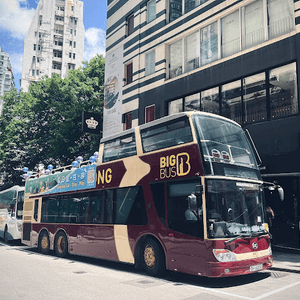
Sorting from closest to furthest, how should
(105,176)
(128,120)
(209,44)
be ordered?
(105,176) → (209,44) → (128,120)

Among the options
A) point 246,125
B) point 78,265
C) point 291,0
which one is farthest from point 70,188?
point 291,0

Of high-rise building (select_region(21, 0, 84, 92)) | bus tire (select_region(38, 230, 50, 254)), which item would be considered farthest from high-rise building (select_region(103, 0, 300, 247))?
high-rise building (select_region(21, 0, 84, 92))

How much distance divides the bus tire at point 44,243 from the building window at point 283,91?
1069cm

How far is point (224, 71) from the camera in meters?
15.8

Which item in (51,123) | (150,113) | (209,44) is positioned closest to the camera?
(209,44)

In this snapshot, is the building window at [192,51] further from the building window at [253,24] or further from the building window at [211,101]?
the building window at [253,24]

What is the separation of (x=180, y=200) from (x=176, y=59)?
1206 cm

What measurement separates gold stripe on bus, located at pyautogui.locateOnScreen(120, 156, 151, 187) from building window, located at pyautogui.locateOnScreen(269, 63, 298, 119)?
21.5 feet

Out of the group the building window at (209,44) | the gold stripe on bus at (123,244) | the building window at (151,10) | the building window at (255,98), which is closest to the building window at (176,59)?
the building window at (209,44)

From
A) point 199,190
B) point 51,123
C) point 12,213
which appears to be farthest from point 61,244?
point 51,123

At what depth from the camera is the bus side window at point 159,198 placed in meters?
9.05

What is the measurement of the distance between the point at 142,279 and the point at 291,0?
1186 cm

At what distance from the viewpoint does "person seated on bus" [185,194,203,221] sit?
7539 mm

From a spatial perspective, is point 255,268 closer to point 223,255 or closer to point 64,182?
point 223,255
